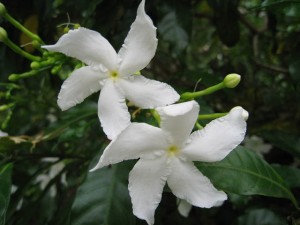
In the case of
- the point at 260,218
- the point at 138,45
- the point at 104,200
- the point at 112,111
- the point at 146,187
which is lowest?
the point at 260,218

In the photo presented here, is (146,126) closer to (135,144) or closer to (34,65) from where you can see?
(135,144)

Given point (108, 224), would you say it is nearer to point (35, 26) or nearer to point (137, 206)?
point (137, 206)

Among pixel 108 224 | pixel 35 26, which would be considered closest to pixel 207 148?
pixel 108 224

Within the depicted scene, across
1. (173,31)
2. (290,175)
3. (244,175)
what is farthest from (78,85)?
(290,175)

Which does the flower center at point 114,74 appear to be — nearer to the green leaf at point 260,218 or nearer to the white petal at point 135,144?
the white petal at point 135,144

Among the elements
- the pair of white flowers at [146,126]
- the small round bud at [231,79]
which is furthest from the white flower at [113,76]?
the small round bud at [231,79]

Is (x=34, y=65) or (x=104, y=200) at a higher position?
(x=34, y=65)
